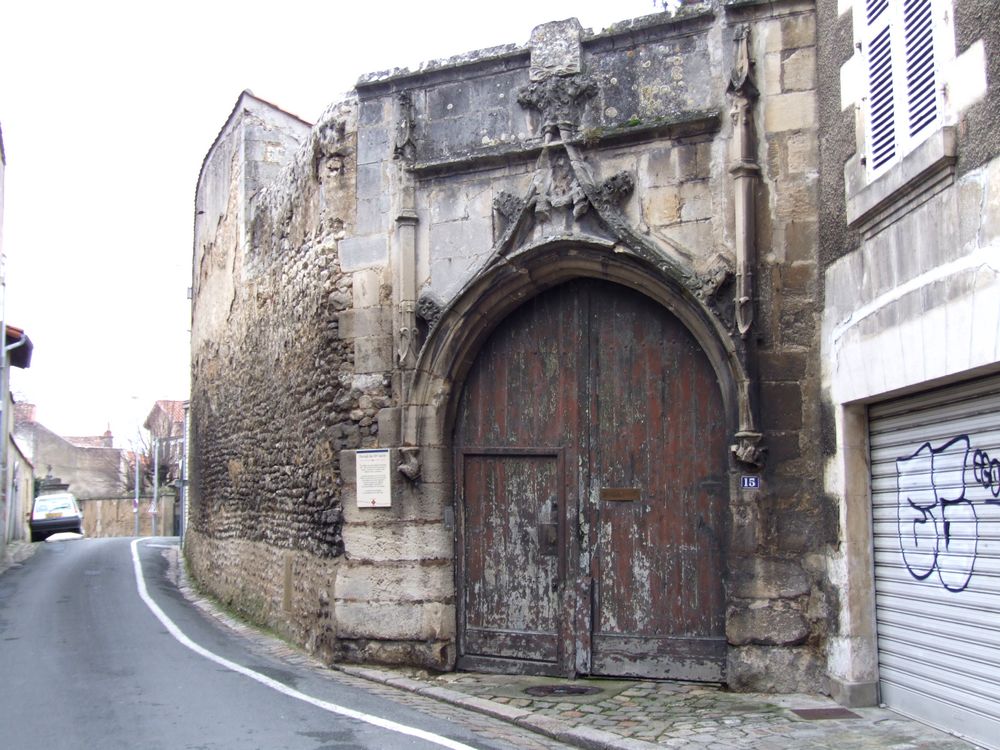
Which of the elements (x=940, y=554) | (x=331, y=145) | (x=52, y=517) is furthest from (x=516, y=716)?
(x=52, y=517)

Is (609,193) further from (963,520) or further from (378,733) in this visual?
(378,733)

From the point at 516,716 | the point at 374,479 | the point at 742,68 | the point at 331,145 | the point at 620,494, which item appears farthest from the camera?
the point at 331,145

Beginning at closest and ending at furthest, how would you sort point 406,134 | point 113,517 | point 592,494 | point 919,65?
point 919,65
point 592,494
point 406,134
point 113,517

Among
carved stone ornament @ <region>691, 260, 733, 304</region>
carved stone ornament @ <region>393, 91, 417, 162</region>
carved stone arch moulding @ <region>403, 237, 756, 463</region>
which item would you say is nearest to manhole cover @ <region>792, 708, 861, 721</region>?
carved stone arch moulding @ <region>403, 237, 756, 463</region>

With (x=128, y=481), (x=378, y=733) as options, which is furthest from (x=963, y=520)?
(x=128, y=481)

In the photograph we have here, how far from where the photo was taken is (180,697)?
756cm

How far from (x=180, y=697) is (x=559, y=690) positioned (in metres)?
2.72

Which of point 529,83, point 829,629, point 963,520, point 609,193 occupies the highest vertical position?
point 529,83

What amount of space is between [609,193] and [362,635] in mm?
4147

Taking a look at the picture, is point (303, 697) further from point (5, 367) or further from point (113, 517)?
point (113, 517)

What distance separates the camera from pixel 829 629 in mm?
7297

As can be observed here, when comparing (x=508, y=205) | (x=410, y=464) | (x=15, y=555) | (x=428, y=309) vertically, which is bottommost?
(x=15, y=555)

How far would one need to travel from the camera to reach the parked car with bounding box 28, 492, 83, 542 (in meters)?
29.5

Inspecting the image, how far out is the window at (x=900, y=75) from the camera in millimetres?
5844
